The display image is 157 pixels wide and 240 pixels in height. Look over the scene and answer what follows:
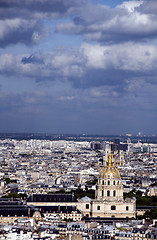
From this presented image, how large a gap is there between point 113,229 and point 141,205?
20628 mm

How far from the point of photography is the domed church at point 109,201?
68875 millimetres

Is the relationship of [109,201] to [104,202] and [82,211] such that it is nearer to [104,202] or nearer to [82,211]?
[104,202]

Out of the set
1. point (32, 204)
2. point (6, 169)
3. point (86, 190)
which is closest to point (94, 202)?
Answer: point (32, 204)

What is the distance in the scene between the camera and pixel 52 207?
68.8 metres

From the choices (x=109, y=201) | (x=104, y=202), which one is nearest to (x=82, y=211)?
(x=104, y=202)

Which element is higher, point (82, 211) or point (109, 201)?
point (109, 201)

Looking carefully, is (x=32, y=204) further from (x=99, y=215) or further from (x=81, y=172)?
(x=81, y=172)

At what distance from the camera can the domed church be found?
68.9 meters

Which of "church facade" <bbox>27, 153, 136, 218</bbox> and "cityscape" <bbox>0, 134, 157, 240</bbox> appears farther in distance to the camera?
"church facade" <bbox>27, 153, 136, 218</bbox>

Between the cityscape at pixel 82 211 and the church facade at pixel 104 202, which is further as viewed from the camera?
the church facade at pixel 104 202

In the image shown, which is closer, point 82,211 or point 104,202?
point 82,211

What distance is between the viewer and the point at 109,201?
6938 cm

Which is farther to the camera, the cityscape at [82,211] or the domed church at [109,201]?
the domed church at [109,201]

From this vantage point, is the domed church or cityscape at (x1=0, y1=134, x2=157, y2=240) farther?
the domed church
